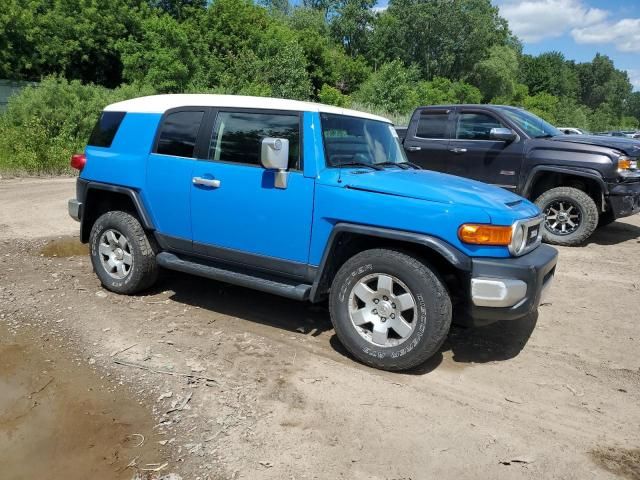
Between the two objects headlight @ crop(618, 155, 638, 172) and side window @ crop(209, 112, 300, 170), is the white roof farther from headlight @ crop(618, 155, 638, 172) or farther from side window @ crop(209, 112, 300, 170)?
headlight @ crop(618, 155, 638, 172)

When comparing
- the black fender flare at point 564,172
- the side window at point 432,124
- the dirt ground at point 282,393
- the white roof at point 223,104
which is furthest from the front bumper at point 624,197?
the white roof at point 223,104

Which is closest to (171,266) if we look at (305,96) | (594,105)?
(305,96)

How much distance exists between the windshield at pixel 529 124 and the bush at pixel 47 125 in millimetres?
12056

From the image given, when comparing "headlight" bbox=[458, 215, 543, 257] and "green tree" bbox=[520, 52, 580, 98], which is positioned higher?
"green tree" bbox=[520, 52, 580, 98]

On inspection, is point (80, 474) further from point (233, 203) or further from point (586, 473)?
point (586, 473)

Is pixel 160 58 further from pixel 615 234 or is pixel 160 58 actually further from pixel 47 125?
pixel 615 234

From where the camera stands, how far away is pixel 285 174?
411cm

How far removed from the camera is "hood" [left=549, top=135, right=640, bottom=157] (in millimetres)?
7637

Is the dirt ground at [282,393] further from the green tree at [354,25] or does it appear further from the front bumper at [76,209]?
the green tree at [354,25]

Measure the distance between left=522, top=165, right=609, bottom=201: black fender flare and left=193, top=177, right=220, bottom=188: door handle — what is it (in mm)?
5234

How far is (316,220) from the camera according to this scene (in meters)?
4.02

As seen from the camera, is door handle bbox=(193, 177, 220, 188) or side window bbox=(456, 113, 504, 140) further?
side window bbox=(456, 113, 504, 140)

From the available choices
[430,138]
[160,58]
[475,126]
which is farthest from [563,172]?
[160,58]

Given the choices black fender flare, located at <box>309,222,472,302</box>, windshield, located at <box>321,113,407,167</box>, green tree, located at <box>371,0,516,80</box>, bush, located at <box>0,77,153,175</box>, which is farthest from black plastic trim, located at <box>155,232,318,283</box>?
green tree, located at <box>371,0,516,80</box>
